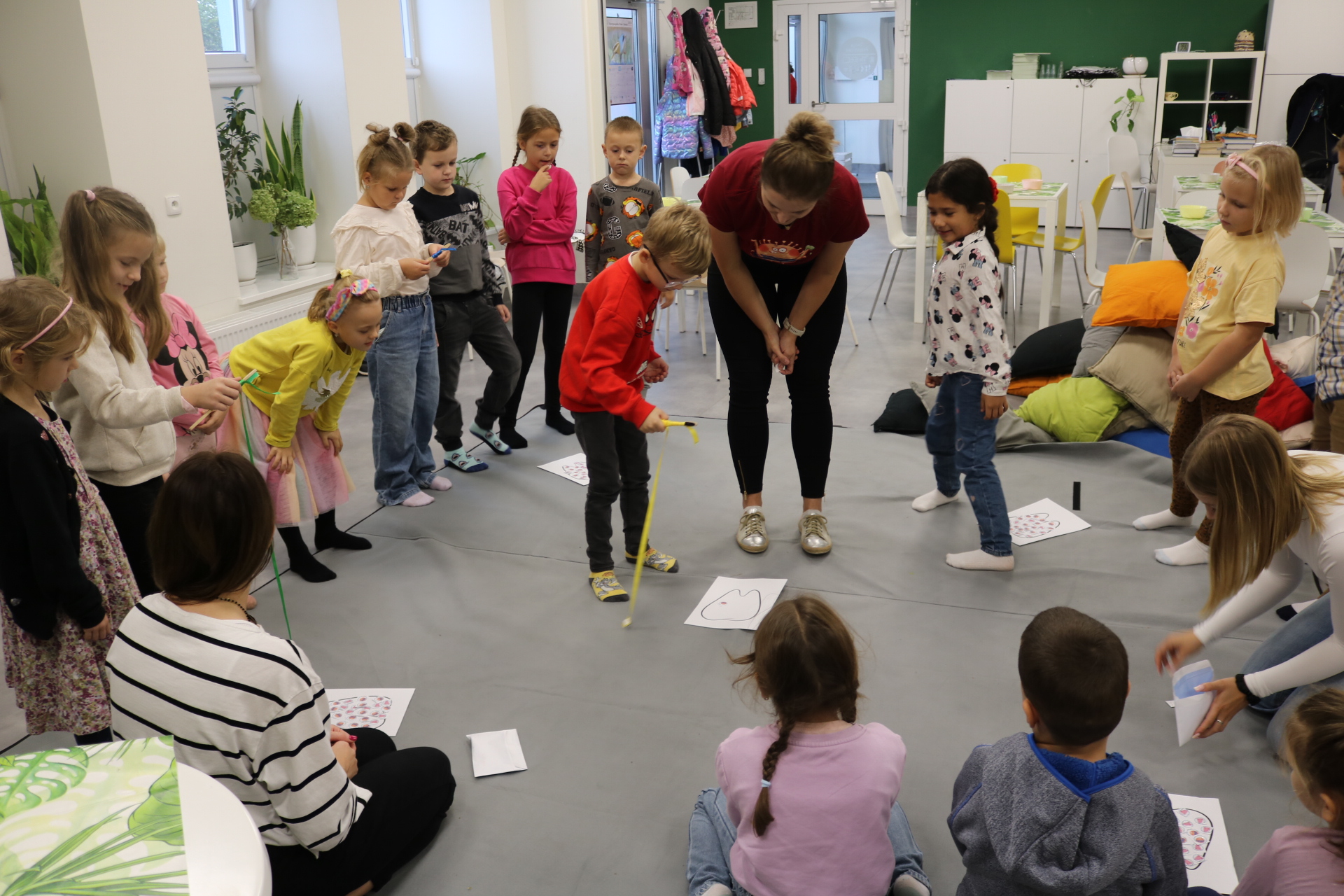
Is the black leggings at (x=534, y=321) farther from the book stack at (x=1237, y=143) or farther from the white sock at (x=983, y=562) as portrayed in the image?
the book stack at (x=1237, y=143)

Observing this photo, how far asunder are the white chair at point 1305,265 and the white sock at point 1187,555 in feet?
6.01

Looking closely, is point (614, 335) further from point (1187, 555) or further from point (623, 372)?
point (1187, 555)

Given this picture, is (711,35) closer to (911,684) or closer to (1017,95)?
(1017,95)

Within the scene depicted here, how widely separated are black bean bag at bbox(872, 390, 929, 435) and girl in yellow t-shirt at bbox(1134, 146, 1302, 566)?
113cm

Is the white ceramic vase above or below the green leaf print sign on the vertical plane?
above

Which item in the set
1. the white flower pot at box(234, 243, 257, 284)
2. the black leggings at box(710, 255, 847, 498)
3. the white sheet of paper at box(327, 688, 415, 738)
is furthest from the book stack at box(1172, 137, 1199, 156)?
the white sheet of paper at box(327, 688, 415, 738)

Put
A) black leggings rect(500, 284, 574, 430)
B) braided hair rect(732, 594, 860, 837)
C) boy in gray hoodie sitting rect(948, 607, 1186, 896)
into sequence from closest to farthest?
boy in gray hoodie sitting rect(948, 607, 1186, 896), braided hair rect(732, 594, 860, 837), black leggings rect(500, 284, 574, 430)

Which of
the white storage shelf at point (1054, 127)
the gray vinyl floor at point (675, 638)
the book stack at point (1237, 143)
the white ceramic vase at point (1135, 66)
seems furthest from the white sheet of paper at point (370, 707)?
the white ceramic vase at point (1135, 66)

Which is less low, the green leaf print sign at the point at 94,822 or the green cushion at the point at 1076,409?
the green leaf print sign at the point at 94,822

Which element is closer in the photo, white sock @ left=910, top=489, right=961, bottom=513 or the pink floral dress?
the pink floral dress

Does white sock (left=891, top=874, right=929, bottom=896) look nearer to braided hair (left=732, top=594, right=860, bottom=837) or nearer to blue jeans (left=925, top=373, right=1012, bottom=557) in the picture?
braided hair (left=732, top=594, right=860, bottom=837)

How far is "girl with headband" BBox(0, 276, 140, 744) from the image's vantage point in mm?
1804

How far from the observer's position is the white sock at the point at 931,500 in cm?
327

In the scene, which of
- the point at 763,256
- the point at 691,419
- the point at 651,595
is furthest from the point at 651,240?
the point at 691,419
